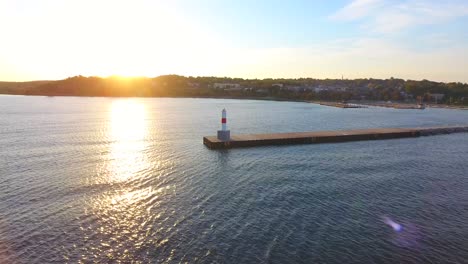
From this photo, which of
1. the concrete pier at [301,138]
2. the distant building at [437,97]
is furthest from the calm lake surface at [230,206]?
the distant building at [437,97]

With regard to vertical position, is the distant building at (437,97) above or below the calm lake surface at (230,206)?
above

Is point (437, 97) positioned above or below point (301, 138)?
Result: above

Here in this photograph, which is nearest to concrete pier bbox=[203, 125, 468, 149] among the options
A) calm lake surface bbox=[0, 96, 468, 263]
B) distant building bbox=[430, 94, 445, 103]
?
calm lake surface bbox=[0, 96, 468, 263]

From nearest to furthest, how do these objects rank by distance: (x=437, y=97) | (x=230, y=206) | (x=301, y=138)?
(x=230, y=206) → (x=301, y=138) → (x=437, y=97)

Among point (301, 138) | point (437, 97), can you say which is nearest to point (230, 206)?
point (301, 138)

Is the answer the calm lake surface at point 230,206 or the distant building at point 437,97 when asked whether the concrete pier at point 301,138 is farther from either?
the distant building at point 437,97

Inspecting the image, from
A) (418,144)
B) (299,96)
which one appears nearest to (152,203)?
(418,144)

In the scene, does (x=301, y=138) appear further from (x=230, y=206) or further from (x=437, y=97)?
(x=437, y=97)

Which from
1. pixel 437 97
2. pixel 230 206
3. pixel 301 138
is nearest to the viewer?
pixel 230 206

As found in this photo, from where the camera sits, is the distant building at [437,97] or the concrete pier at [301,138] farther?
the distant building at [437,97]
